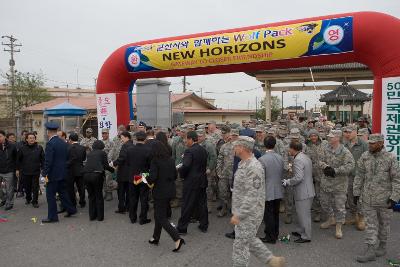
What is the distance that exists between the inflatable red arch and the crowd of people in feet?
5.50

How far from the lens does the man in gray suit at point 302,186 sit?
18.3ft

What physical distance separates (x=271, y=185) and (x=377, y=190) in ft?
5.07

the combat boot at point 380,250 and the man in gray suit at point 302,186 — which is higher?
the man in gray suit at point 302,186

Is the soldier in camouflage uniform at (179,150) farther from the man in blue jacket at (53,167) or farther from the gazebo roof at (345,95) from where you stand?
the gazebo roof at (345,95)

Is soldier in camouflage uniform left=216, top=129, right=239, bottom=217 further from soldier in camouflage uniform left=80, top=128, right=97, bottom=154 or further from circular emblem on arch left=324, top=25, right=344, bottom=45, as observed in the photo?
soldier in camouflage uniform left=80, top=128, right=97, bottom=154

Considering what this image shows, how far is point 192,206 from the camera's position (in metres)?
6.21

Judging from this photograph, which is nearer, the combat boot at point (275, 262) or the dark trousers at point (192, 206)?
the combat boot at point (275, 262)

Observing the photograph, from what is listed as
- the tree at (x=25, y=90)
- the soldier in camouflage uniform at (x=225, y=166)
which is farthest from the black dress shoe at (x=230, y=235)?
the tree at (x=25, y=90)

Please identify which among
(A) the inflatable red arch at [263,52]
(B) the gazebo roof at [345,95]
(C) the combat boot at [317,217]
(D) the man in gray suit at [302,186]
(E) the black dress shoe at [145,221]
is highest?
(A) the inflatable red arch at [263,52]

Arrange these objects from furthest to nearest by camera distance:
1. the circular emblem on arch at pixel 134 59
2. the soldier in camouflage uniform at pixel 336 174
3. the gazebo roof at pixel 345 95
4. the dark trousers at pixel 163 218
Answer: the gazebo roof at pixel 345 95 → the circular emblem on arch at pixel 134 59 → the soldier in camouflage uniform at pixel 336 174 → the dark trousers at pixel 163 218

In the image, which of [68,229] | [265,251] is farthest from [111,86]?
[265,251]

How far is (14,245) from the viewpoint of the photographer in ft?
19.3

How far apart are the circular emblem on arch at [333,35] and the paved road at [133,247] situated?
156 inches

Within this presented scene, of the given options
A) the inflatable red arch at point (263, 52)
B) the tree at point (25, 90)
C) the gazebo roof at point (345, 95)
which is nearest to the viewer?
the inflatable red arch at point (263, 52)
